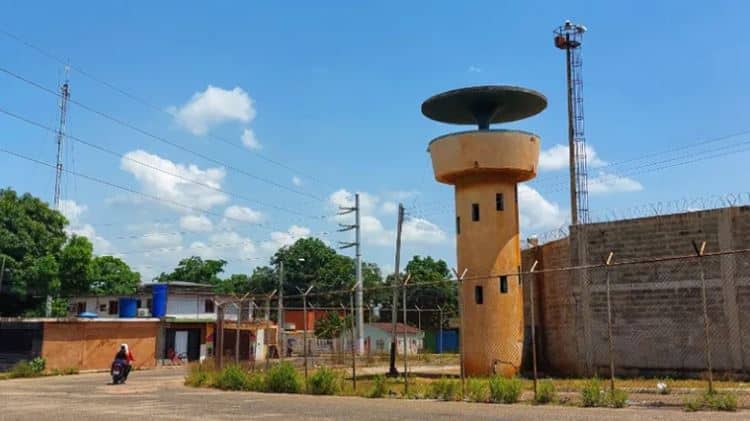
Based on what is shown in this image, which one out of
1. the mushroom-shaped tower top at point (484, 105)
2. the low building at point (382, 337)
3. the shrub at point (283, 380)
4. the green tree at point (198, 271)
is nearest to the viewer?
the shrub at point (283, 380)

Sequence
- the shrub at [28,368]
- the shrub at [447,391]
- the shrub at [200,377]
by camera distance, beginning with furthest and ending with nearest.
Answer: the shrub at [28,368]
the shrub at [200,377]
the shrub at [447,391]

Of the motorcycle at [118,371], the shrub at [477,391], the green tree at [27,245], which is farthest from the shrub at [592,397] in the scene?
the green tree at [27,245]

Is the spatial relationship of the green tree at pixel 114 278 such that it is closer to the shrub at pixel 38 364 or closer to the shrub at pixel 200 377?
the shrub at pixel 38 364

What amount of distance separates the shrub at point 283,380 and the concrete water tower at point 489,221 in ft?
30.3

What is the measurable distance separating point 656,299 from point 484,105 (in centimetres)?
1039

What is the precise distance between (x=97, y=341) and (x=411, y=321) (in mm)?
41545

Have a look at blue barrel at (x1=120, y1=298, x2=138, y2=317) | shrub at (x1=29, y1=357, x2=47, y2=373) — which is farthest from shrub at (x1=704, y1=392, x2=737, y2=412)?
blue barrel at (x1=120, y1=298, x2=138, y2=317)

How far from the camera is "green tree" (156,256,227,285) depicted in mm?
99250

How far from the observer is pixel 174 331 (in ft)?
140

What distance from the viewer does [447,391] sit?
16750 mm

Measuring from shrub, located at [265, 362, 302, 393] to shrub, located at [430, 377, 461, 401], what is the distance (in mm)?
4199

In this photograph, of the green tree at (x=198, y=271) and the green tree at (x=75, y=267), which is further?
the green tree at (x=198, y=271)

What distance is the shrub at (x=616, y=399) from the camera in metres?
14.3

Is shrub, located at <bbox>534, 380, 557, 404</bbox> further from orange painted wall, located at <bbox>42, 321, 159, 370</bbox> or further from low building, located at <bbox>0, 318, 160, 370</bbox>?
orange painted wall, located at <bbox>42, 321, 159, 370</bbox>
